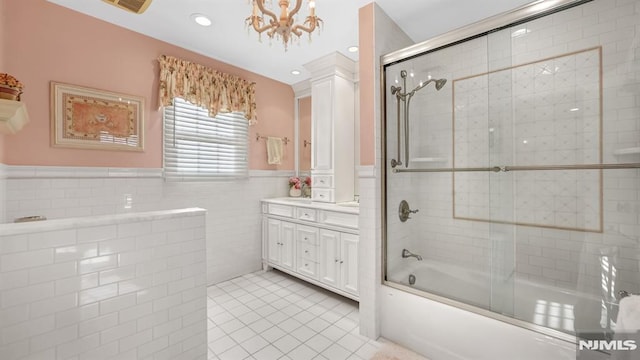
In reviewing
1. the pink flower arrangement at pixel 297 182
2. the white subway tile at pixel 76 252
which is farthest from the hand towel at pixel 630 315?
the pink flower arrangement at pixel 297 182

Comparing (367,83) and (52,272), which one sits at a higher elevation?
(367,83)

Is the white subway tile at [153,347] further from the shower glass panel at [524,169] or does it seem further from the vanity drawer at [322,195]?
the vanity drawer at [322,195]

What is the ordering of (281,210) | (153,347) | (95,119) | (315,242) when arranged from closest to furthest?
(153,347)
(95,119)
(315,242)
(281,210)

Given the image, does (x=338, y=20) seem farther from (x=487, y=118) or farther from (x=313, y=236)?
(x=313, y=236)

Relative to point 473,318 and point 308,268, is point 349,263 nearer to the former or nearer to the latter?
point 308,268

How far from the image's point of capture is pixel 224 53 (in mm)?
2865

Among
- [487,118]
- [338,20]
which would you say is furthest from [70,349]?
[487,118]

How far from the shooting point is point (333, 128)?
9.56 ft

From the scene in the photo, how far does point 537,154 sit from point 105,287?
301cm

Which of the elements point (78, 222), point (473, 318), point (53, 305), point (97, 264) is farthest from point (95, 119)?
point (473, 318)

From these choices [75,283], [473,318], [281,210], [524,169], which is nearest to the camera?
[75,283]

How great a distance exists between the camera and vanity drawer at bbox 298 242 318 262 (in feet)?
9.04

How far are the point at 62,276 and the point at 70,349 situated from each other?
0.33 m

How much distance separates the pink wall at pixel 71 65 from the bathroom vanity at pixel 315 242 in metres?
1.49
